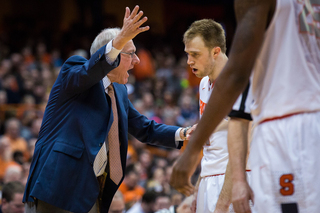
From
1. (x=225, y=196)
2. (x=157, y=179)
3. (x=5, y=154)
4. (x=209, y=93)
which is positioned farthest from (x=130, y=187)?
(x=225, y=196)

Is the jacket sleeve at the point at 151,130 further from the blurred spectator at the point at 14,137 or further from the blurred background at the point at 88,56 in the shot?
the blurred spectator at the point at 14,137

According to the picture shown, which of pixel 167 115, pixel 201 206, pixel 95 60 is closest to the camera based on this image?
pixel 95 60

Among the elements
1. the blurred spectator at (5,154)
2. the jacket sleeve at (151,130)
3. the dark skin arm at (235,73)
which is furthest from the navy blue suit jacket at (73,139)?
the blurred spectator at (5,154)

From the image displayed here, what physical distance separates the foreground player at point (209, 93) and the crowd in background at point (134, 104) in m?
2.69

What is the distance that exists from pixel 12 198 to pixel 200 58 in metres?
2.79

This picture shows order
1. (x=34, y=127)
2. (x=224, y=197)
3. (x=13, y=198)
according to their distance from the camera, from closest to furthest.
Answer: (x=224, y=197), (x=13, y=198), (x=34, y=127)

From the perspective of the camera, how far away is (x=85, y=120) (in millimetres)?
3318

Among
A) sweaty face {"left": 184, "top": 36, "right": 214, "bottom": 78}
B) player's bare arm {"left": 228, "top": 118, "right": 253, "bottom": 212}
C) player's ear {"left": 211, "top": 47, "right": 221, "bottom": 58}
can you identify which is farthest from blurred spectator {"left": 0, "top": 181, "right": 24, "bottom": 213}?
player's bare arm {"left": 228, "top": 118, "right": 253, "bottom": 212}

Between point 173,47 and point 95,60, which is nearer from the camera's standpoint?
point 95,60

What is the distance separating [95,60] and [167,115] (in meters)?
8.43

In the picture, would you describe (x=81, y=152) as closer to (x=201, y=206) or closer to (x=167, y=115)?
(x=201, y=206)

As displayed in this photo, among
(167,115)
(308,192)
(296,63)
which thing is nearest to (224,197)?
(308,192)

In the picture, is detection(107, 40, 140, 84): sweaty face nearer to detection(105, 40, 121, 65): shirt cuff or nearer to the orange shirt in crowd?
detection(105, 40, 121, 65): shirt cuff

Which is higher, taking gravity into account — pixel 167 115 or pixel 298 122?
pixel 298 122
